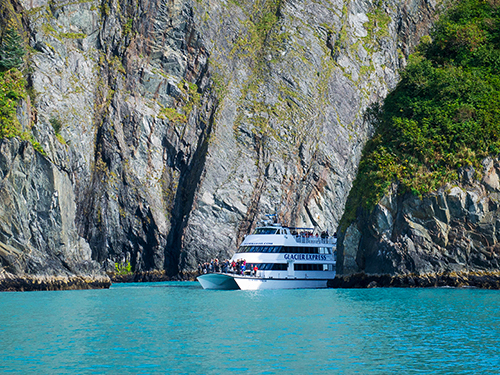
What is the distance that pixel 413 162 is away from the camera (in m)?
50.2

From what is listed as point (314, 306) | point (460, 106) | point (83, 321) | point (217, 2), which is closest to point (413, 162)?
point (460, 106)

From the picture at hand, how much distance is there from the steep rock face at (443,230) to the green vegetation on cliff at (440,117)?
117 cm

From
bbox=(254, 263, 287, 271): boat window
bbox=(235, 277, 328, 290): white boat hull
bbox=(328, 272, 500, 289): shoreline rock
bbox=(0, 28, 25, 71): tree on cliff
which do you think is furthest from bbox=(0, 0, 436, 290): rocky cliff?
bbox=(328, 272, 500, 289): shoreline rock

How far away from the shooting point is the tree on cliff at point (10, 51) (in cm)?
6016

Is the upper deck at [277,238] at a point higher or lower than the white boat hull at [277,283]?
higher

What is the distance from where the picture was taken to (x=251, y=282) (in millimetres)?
54875

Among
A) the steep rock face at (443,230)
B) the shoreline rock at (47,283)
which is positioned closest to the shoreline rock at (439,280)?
the steep rock face at (443,230)

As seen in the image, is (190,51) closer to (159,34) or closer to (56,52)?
(159,34)

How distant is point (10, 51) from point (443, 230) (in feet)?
154

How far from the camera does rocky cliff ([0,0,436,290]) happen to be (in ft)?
256

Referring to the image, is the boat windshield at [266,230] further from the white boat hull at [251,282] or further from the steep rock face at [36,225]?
the steep rock face at [36,225]

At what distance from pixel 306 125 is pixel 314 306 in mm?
55468

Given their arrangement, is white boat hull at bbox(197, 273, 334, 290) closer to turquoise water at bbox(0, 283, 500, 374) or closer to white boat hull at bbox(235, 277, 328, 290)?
white boat hull at bbox(235, 277, 328, 290)

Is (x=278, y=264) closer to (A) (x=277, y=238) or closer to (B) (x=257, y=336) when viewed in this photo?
(A) (x=277, y=238)
